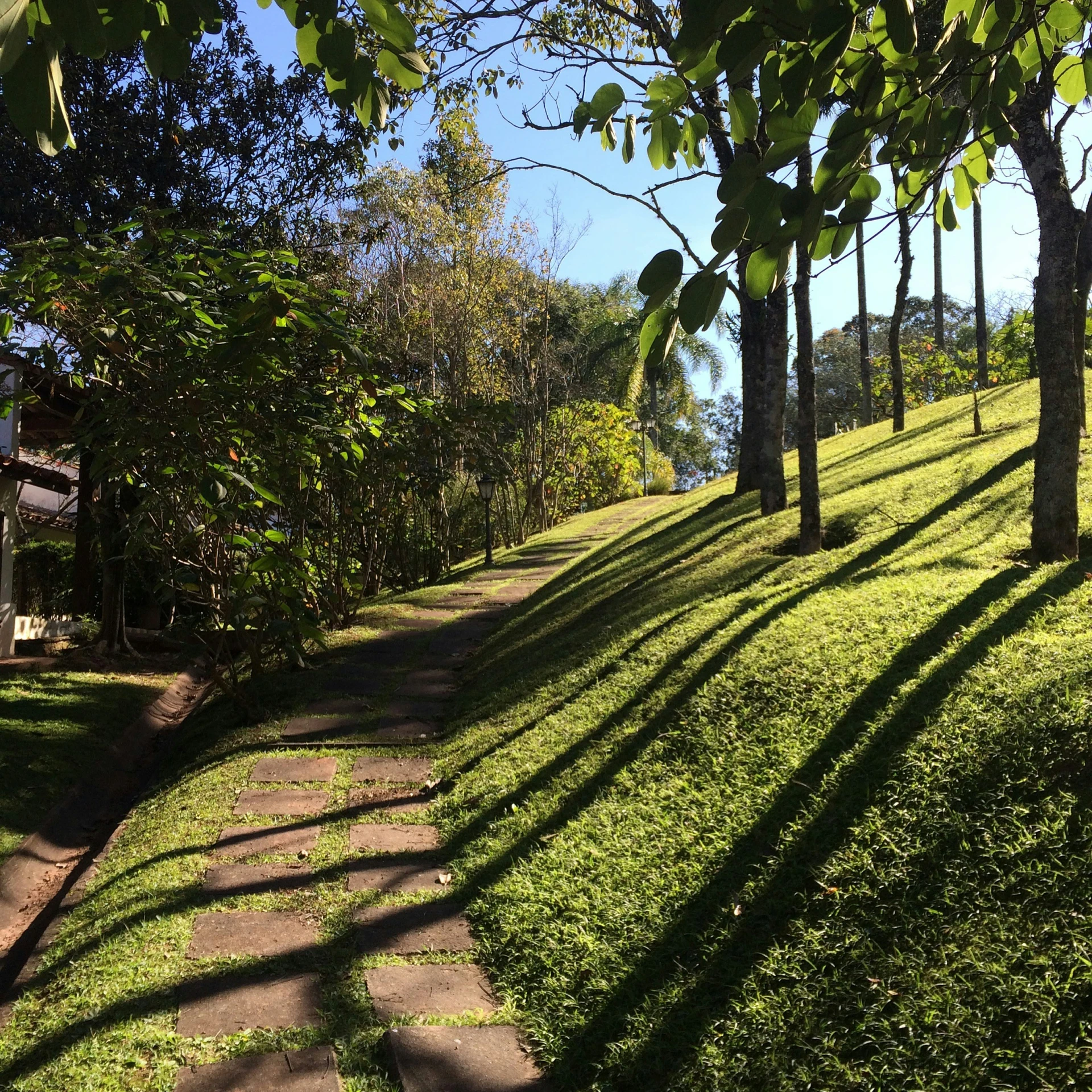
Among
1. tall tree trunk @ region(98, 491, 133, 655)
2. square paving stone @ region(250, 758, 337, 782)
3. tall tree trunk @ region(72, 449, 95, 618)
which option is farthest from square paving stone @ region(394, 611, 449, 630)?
square paving stone @ region(250, 758, 337, 782)

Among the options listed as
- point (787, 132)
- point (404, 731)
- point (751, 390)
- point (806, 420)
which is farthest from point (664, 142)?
point (751, 390)

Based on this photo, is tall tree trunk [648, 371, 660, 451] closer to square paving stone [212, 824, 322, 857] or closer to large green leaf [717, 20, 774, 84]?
square paving stone [212, 824, 322, 857]

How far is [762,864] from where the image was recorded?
342 cm

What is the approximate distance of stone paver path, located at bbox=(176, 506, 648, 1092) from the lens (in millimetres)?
2959

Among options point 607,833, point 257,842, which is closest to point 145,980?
point 257,842

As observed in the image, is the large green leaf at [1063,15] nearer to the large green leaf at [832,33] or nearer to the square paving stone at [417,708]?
the large green leaf at [832,33]

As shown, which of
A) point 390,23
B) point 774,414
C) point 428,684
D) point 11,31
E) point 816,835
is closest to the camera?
point 11,31

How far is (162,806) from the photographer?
5922 millimetres

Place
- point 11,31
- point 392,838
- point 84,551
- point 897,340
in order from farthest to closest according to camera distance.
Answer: point 897,340
point 84,551
point 392,838
point 11,31

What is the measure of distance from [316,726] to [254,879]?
9.20ft

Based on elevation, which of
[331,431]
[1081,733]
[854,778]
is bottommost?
[854,778]

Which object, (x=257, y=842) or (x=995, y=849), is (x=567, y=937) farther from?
(x=257, y=842)

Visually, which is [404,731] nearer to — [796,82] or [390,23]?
[390,23]

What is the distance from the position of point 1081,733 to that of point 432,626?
868 centimetres
